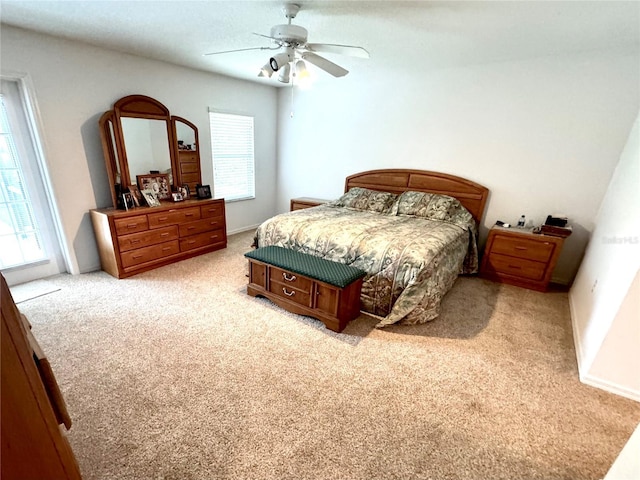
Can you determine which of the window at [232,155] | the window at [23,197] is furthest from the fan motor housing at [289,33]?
the window at [232,155]

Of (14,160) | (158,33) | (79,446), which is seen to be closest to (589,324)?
(79,446)

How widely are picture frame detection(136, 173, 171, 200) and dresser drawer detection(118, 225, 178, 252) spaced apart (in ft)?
1.50

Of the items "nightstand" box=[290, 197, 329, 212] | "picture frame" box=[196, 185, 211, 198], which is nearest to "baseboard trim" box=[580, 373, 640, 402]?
"nightstand" box=[290, 197, 329, 212]

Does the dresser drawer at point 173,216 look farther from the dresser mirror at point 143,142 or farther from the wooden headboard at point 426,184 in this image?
the wooden headboard at point 426,184

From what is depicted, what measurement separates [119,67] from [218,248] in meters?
2.35

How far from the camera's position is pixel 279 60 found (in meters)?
2.07

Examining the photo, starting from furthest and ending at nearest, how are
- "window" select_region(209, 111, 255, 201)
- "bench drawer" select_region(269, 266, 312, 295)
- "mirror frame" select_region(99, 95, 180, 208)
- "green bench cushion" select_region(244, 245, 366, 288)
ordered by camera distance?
"window" select_region(209, 111, 255, 201) < "mirror frame" select_region(99, 95, 180, 208) < "bench drawer" select_region(269, 266, 312, 295) < "green bench cushion" select_region(244, 245, 366, 288)

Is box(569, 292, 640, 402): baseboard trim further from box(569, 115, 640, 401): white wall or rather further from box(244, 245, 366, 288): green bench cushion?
box(244, 245, 366, 288): green bench cushion

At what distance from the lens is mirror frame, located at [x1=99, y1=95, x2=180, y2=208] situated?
306cm

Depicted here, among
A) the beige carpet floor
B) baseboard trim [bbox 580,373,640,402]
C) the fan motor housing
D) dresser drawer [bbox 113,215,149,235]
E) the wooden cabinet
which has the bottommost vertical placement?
the beige carpet floor

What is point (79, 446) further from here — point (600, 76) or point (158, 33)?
point (600, 76)

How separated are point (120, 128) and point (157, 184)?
697 mm

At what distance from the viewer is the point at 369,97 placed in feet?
13.6

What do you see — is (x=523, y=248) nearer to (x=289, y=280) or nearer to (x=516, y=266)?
(x=516, y=266)
